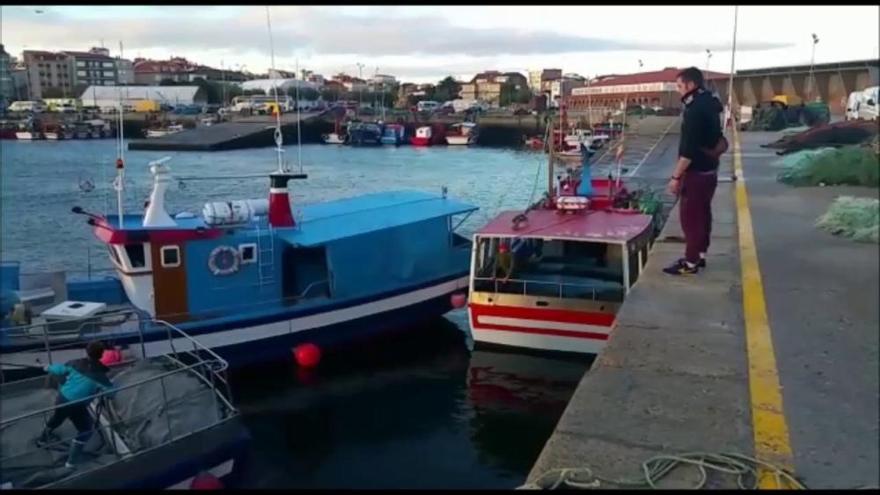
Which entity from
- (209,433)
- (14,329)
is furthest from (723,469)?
(14,329)

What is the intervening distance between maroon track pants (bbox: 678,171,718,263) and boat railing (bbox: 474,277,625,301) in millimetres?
5791

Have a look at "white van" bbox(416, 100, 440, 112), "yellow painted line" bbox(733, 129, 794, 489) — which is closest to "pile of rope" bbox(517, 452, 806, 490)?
"yellow painted line" bbox(733, 129, 794, 489)

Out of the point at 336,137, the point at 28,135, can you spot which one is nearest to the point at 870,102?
the point at 28,135

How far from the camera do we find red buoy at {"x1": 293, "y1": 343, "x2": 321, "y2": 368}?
47.4 ft

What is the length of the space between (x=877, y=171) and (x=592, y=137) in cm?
5535

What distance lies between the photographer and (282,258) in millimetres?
15008

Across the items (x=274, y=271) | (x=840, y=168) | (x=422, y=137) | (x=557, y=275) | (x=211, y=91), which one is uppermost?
(x=211, y=91)

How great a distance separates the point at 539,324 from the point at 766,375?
A: 9.09 meters

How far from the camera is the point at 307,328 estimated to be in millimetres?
14758

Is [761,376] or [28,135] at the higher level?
[28,135]

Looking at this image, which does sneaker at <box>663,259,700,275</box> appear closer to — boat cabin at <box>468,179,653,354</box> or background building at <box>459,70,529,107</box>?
boat cabin at <box>468,179,653,354</box>

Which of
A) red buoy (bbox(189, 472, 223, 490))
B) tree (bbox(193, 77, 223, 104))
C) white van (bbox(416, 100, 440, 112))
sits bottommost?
red buoy (bbox(189, 472, 223, 490))

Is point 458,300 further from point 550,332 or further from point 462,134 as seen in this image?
point 462,134

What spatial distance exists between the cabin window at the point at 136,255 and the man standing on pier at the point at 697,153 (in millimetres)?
9325
